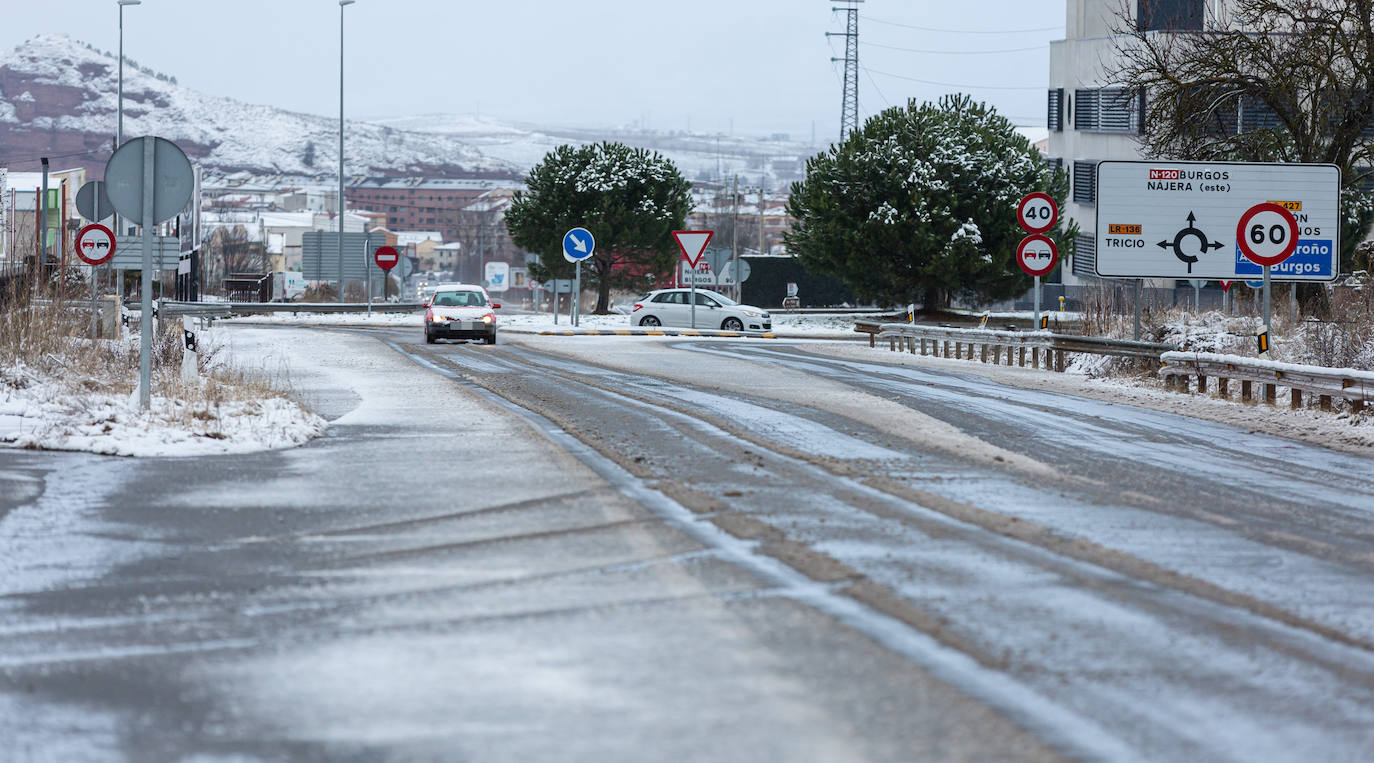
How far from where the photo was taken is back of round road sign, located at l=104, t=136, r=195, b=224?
44.7ft

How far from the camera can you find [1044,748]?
14.9ft

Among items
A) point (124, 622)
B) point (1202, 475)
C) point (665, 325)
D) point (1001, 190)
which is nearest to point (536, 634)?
point (124, 622)

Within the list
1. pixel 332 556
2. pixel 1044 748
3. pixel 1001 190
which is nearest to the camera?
pixel 1044 748

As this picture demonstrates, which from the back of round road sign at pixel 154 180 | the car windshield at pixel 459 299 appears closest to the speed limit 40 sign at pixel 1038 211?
the car windshield at pixel 459 299

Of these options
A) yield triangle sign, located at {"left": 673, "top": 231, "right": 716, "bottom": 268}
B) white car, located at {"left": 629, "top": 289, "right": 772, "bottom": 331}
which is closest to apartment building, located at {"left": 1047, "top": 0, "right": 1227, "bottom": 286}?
white car, located at {"left": 629, "top": 289, "right": 772, "bottom": 331}

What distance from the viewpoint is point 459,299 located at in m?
34.8

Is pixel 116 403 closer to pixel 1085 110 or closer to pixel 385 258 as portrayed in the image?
pixel 385 258

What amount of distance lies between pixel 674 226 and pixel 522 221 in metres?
6.44

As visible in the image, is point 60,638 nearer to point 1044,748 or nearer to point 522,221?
point 1044,748

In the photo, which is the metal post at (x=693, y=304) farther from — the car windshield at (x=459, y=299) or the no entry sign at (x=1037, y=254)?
the no entry sign at (x=1037, y=254)

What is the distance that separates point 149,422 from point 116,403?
3.82 feet

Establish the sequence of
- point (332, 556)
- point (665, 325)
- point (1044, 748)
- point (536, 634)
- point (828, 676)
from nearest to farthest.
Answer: point (1044, 748) < point (828, 676) < point (536, 634) < point (332, 556) < point (665, 325)

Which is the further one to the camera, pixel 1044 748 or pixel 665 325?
pixel 665 325

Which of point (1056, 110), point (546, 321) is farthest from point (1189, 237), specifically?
point (1056, 110)
